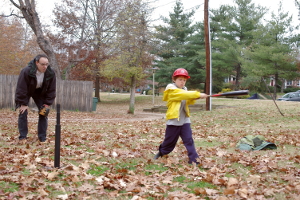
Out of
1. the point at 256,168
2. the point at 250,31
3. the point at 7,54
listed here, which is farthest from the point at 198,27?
the point at 256,168

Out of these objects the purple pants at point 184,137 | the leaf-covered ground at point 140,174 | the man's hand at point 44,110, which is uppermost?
the man's hand at point 44,110

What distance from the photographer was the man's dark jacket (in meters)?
6.43

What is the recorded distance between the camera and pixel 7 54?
31781 millimetres

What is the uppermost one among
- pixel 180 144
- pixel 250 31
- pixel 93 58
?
pixel 250 31

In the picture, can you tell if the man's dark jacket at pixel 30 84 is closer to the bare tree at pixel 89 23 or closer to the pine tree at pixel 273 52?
the bare tree at pixel 89 23

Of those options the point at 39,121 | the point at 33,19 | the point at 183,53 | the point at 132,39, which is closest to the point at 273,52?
the point at 183,53

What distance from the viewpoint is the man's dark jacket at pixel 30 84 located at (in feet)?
21.1

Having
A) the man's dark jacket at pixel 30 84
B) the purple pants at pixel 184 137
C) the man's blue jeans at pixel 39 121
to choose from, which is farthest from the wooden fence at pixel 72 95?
the purple pants at pixel 184 137

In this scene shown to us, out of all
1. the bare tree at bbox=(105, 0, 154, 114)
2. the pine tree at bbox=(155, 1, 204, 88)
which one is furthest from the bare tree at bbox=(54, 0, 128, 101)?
the pine tree at bbox=(155, 1, 204, 88)

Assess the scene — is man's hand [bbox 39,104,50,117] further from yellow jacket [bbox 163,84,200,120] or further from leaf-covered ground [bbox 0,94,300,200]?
yellow jacket [bbox 163,84,200,120]

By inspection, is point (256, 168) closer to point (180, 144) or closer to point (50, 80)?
point (180, 144)

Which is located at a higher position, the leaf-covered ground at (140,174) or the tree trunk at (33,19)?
the tree trunk at (33,19)


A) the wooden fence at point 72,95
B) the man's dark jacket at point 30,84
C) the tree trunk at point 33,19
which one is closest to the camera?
the man's dark jacket at point 30,84

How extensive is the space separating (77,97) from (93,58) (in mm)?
12790
